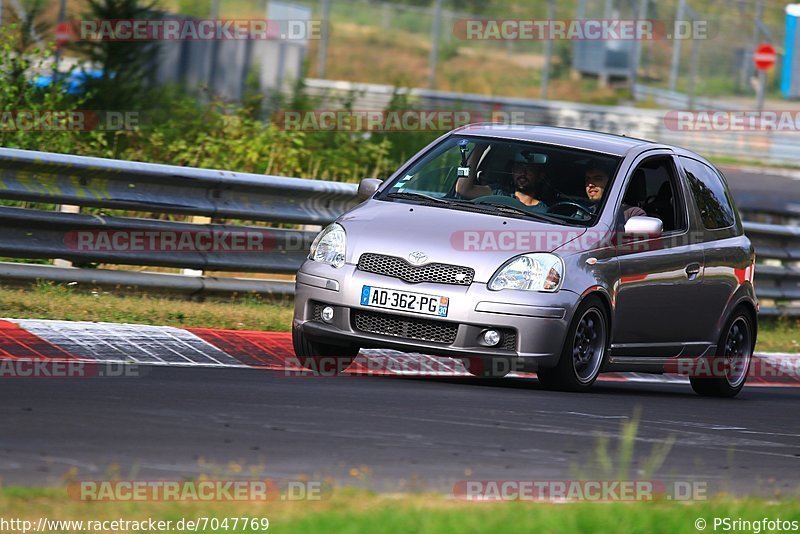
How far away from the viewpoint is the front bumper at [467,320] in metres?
8.77

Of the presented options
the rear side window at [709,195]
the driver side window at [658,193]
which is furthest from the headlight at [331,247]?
the rear side window at [709,195]

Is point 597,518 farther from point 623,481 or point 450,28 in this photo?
point 450,28

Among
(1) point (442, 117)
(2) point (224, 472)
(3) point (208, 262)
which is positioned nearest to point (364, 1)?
(1) point (442, 117)

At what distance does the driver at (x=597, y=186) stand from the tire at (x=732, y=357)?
1.58 metres

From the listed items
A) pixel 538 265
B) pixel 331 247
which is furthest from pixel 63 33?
pixel 538 265

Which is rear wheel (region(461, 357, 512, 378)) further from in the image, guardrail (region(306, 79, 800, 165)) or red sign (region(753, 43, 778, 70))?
red sign (region(753, 43, 778, 70))

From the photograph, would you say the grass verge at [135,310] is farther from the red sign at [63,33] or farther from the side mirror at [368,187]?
the red sign at [63,33]

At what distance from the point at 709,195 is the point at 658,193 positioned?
2.67 ft

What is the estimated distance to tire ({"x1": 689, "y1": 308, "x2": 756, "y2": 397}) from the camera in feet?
36.6

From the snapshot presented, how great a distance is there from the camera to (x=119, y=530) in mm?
4566

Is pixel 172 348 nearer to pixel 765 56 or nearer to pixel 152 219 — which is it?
pixel 152 219

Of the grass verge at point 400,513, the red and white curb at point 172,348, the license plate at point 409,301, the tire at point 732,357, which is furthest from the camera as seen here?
the tire at point 732,357

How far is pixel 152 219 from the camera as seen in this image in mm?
11812

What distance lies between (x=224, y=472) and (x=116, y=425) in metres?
1.08
